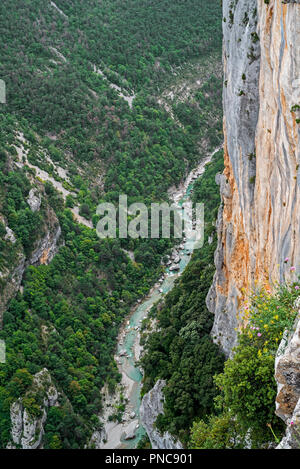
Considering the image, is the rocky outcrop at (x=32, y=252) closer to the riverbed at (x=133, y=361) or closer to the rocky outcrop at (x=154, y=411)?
the riverbed at (x=133, y=361)

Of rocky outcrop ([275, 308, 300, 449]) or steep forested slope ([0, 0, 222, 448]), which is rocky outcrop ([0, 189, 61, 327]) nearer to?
steep forested slope ([0, 0, 222, 448])

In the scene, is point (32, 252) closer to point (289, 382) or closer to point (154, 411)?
point (154, 411)

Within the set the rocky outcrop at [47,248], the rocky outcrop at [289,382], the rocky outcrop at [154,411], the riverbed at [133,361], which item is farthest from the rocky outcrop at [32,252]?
the rocky outcrop at [289,382]

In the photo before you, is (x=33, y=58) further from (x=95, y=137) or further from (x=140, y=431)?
(x=140, y=431)

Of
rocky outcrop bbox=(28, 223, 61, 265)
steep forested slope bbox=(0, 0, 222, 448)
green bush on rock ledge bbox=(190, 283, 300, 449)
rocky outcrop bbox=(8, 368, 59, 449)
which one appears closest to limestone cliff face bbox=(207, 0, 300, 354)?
green bush on rock ledge bbox=(190, 283, 300, 449)

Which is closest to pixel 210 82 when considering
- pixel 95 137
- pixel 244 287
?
pixel 95 137

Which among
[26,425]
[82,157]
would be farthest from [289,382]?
[82,157]

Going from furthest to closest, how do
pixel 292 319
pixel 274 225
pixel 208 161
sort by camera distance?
pixel 208 161 → pixel 274 225 → pixel 292 319
